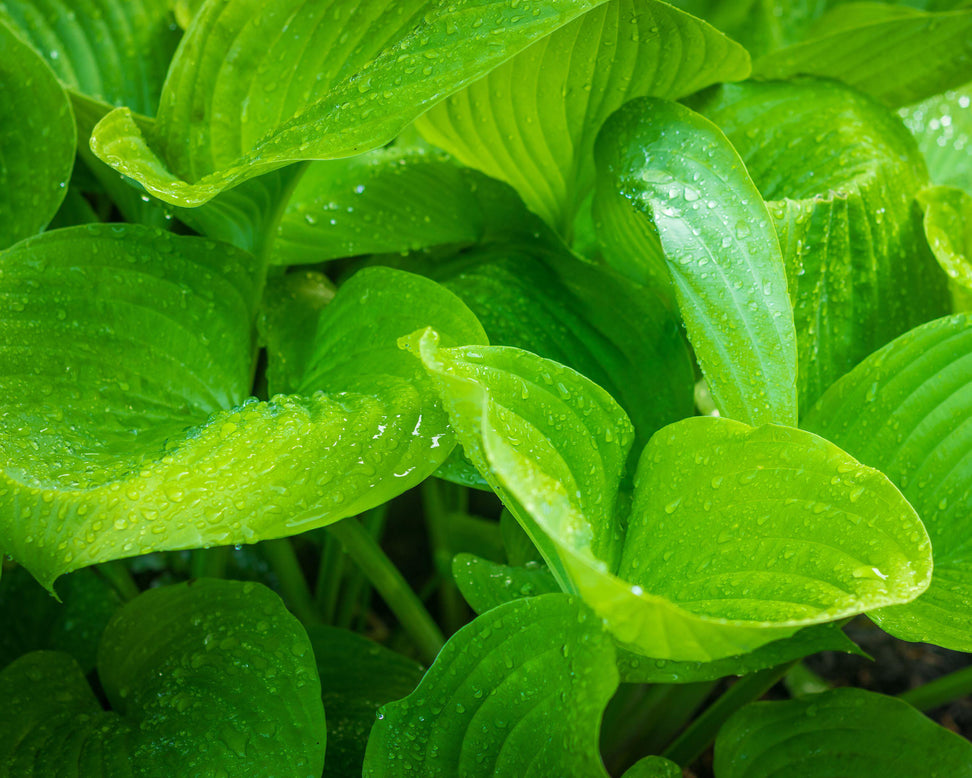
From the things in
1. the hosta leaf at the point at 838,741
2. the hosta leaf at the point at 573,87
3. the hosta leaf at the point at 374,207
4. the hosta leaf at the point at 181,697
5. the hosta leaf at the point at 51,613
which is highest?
the hosta leaf at the point at 573,87

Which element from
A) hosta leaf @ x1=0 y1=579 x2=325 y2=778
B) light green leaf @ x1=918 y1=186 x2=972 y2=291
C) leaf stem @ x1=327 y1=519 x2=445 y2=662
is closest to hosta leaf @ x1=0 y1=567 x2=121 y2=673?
hosta leaf @ x1=0 y1=579 x2=325 y2=778

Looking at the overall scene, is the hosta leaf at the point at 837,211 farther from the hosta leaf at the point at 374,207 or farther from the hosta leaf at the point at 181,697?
the hosta leaf at the point at 181,697

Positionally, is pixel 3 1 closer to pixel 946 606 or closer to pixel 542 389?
pixel 542 389

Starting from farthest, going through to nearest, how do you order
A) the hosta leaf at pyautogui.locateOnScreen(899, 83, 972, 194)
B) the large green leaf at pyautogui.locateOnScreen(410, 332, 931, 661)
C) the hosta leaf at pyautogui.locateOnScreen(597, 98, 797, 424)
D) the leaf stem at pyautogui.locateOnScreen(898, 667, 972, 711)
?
the hosta leaf at pyautogui.locateOnScreen(899, 83, 972, 194), the leaf stem at pyautogui.locateOnScreen(898, 667, 972, 711), the hosta leaf at pyautogui.locateOnScreen(597, 98, 797, 424), the large green leaf at pyautogui.locateOnScreen(410, 332, 931, 661)

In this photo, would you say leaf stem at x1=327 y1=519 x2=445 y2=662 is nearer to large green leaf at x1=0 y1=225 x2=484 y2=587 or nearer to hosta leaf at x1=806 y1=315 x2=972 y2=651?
large green leaf at x1=0 y1=225 x2=484 y2=587

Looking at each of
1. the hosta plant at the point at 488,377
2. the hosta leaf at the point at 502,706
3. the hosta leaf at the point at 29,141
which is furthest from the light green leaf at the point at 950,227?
the hosta leaf at the point at 29,141

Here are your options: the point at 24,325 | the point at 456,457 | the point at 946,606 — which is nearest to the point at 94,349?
the point at 24,325

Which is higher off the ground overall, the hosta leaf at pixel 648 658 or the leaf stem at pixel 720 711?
the hosta leaf at pixel 648 658
